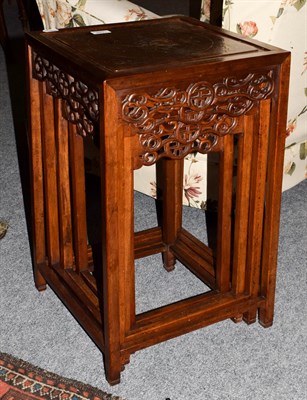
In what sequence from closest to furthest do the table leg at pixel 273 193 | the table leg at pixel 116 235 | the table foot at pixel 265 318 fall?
the table leg at pixel 116 235 → the table leg at pixel 273 193 → the table foot at pixel 265 318

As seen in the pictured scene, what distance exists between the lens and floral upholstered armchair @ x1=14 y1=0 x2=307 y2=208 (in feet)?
5.93

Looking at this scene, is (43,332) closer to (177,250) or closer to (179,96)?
(177,250)

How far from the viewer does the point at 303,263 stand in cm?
198

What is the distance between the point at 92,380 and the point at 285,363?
41 centimetres

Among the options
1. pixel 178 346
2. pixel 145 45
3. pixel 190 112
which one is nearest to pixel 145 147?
pixel 190 112

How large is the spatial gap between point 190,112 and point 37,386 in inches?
25.2

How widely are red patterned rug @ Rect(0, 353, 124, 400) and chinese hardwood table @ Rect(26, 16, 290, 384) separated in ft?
0.20

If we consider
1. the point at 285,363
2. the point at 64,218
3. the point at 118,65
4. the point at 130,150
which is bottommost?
the point at 285,363

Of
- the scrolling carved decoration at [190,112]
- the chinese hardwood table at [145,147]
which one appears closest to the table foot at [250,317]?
the chinese hardwood table at [145,147]

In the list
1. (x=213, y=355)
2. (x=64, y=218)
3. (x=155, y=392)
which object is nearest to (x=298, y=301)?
(x=213, y=355)

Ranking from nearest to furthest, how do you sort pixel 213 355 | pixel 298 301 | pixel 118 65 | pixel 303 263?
pixel 118 65
pixel 213 355
pixel 298 301
pixel 303 263

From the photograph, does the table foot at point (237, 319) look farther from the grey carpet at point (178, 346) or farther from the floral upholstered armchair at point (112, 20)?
the floral upholstered armchair at point (112, 20)

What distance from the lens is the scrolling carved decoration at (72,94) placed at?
1359 millimetres

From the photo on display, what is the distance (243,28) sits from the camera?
71.5 inches
